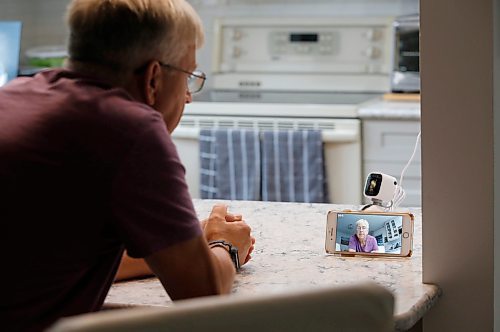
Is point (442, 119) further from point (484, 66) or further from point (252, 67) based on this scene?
point (252, 67)

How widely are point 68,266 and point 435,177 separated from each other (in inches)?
26.6

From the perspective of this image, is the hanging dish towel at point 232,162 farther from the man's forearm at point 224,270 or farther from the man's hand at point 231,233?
the man's forearm at point 224,270

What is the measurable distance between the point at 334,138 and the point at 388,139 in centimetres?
23

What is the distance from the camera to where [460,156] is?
1637mm

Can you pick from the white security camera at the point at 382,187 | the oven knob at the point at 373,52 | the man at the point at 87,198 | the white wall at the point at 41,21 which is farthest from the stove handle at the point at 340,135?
the man at the point at 87,198

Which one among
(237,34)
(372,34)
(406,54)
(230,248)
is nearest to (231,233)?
(230,248)

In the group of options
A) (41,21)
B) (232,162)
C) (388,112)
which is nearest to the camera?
(388,112)

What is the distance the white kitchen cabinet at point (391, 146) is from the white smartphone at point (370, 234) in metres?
2.15

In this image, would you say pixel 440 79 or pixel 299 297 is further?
pixel 440 79

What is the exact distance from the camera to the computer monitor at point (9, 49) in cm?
440

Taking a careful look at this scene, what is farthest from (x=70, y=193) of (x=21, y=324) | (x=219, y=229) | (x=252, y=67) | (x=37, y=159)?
(x=252, y=67)

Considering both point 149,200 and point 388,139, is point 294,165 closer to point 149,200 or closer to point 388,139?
point 388,139

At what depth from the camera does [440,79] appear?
1.64m

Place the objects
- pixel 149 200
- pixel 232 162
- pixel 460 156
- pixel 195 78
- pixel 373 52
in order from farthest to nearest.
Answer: pixel 373 52 → pixel 232 162 → pixel 195 78 → pixel 460 156 → pixel 149 200
